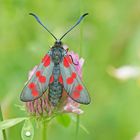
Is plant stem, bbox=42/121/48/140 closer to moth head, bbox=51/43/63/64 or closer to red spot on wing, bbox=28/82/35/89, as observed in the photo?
red spot on wing, bbox=28/82/35/89

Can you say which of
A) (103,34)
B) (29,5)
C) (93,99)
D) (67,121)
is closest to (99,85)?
(93,99)

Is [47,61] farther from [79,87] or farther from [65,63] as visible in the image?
[79,87]

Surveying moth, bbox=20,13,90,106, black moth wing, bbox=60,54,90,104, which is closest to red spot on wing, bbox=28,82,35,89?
moth, bbox=20,13,90,106

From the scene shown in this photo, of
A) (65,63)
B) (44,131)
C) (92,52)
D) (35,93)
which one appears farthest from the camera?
(92,52)

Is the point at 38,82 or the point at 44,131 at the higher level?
the point at 38,82

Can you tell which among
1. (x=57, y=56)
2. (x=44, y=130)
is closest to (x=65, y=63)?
(x=57, y=56)

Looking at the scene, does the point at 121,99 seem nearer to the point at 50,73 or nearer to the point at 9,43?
the point at 9,43
